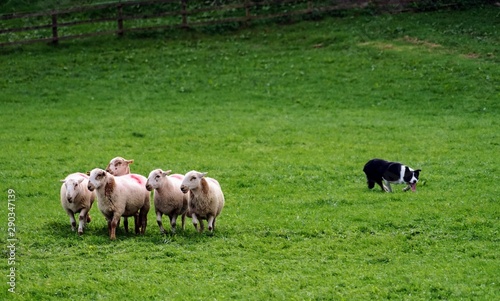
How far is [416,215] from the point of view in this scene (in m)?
14.4

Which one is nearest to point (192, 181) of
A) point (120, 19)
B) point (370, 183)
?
point (370, 183)

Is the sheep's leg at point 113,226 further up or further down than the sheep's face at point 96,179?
further down

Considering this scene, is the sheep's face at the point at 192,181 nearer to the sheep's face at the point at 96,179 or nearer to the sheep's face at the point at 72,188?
the sheep's face at the point at 96,179

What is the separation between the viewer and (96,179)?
42.9 ft

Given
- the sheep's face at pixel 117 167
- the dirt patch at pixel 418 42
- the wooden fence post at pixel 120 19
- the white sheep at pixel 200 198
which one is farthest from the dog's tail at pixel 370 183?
the wooden fence post at pixel 120 19

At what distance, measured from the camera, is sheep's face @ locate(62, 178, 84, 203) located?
13273 mm

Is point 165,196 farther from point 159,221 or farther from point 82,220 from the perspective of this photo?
point 82,220

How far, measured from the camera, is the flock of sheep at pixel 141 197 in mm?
13148

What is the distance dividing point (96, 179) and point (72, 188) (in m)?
0.59

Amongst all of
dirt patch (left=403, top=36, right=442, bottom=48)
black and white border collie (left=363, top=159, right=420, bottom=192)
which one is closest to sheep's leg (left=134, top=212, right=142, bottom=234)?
black and white border collie (left=363, top=159, right=420, bottom=192)

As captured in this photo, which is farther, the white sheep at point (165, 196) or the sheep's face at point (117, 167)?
the sheep's face at point (117, 167)

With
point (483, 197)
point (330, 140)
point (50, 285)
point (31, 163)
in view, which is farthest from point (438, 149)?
point (50, 285)

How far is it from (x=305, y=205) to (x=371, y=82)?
13.6 m

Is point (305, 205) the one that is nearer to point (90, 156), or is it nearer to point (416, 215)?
point (416, 215)
